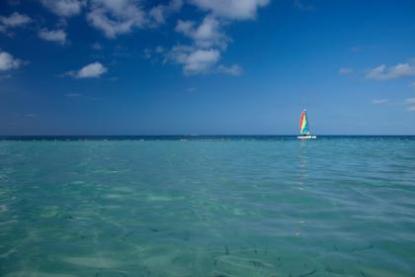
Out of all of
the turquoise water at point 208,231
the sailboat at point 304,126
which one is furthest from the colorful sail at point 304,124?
the turquoise water at point 208,231

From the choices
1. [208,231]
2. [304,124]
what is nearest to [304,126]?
[304,124]

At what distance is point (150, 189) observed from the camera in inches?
499

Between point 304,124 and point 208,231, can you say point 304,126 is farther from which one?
point 208,231

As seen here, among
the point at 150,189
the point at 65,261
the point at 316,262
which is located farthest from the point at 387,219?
the point at 150,189

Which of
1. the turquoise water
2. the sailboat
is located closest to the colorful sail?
the sailboat

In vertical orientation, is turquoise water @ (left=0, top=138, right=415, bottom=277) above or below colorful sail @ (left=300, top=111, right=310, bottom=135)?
below

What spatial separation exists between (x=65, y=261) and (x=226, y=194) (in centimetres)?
695

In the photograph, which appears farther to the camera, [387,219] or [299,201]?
[299,201]

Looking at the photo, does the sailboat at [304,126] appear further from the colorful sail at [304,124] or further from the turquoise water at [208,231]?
the turquoise water at [208,231]

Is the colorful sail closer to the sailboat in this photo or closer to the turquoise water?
the sailboat

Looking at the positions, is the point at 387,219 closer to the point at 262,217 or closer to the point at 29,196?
the point at 262,217

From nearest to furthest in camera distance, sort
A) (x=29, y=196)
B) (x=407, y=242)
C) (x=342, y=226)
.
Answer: (x=407, y=242), (x=342, y=226), (x=29, y=196)

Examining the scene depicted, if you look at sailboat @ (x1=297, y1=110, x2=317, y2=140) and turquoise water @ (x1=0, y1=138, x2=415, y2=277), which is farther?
sailboat @ (x1=297, y1=110, x2=317, y2=140)

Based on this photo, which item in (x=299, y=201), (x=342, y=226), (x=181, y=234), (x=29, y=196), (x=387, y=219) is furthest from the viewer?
(x=29, y=196)
